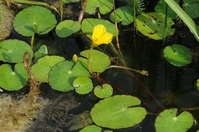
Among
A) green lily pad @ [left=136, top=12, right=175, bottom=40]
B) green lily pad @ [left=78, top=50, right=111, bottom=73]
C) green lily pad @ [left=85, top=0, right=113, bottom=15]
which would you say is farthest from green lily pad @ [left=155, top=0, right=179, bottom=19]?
green lily pad @ [left=78, top=50, right=111, bottom=73]

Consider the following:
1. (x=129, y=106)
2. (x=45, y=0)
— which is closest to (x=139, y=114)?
(x=129, y=106)

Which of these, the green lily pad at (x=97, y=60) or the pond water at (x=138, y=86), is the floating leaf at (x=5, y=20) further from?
the green lily pad at (x=97, y=60)

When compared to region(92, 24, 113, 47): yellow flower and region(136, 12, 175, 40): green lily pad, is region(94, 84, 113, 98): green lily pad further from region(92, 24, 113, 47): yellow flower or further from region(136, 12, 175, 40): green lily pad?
region(136, 12, 175, 40): green lily pad

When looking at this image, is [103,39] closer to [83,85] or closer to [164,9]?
[83,85]

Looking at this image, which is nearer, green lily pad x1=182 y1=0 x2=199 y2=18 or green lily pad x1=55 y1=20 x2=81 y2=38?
green lily pad x1=55 y1=20 x2=81 y2=38

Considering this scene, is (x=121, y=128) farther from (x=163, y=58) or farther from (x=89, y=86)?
(x=163, y=58)

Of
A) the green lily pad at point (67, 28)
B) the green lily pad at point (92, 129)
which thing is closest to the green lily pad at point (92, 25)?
the green lily pad at point (67, 28)

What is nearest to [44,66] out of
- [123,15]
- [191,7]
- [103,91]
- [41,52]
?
[41,52]
